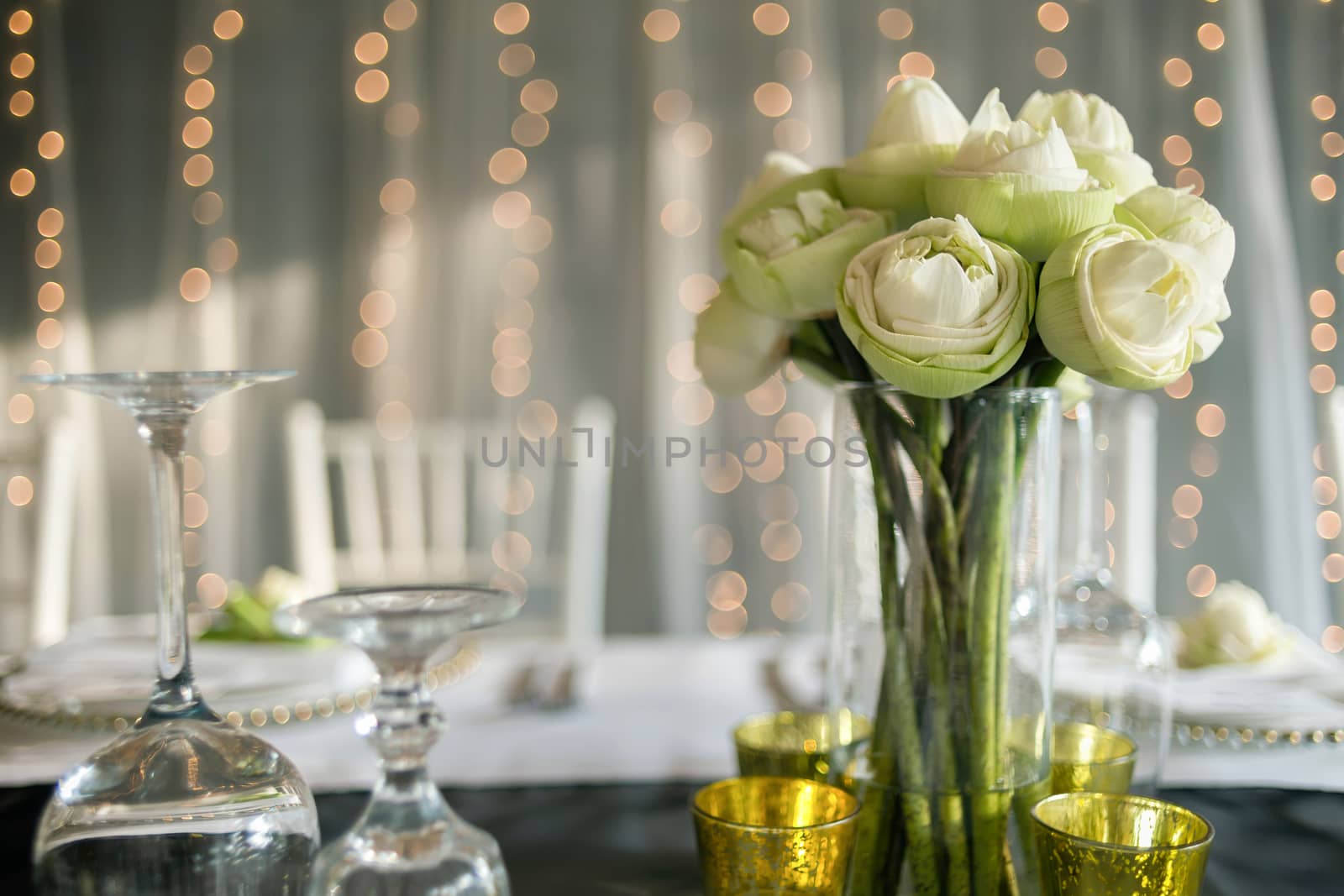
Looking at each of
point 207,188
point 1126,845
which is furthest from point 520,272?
point 1126,845

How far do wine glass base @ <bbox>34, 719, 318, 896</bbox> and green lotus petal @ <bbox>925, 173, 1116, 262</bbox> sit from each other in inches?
15.4

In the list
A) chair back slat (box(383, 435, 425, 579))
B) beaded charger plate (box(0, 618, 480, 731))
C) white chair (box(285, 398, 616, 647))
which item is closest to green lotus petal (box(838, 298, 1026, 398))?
beaded charger plate (box(0, 618, 480, 731))

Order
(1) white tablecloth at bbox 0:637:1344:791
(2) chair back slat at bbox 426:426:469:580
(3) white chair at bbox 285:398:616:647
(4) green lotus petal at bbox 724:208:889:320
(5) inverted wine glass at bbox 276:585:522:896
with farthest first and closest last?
(2) chair back slat at bbox 426:426:469:580, (3) white chair at bbox 285:398:616:647, (1) white tablecloth at bbox 0:637:1344:791, (4) green lotus petal at bbox 724:208:889:320, (5) inverted wine glass at bbox 276:585:522:896

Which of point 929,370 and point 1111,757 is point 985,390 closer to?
point 929,370

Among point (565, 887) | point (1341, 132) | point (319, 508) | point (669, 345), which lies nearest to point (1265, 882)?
point (565, 887)

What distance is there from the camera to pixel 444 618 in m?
0.43

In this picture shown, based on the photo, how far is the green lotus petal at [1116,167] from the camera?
1.79 ft

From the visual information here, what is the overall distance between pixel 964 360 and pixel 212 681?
25.2 inches

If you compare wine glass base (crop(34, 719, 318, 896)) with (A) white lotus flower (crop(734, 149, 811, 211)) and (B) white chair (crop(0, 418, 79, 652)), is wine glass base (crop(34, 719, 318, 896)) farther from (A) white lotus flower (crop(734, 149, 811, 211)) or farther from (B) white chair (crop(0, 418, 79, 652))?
(B) white chair (crop(0, 418, 79, 652))

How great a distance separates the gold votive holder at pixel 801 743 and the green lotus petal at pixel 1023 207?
0.83 ft

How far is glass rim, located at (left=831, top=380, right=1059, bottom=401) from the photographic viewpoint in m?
0.53

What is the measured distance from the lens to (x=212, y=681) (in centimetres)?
85

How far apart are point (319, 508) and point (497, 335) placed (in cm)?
86

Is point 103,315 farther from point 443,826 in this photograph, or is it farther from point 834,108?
point 443,826
